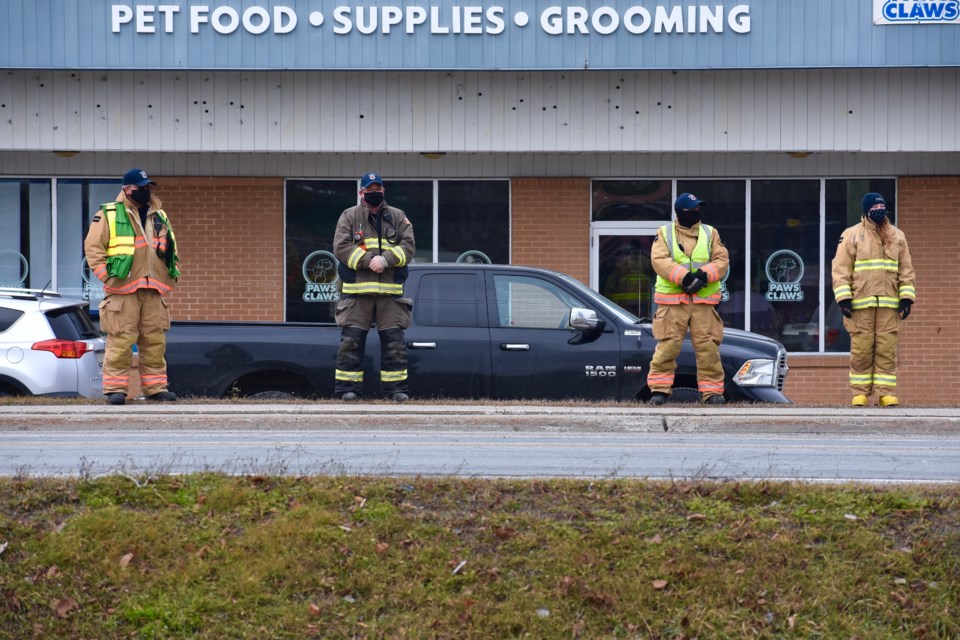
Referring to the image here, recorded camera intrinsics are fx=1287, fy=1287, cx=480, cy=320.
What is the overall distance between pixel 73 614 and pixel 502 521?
1914 mm

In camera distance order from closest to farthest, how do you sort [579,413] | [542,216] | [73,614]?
[73,614]
[579,413]
[542,216]

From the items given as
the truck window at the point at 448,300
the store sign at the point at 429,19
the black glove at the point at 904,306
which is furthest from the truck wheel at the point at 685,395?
the store sign at the point at 429,19

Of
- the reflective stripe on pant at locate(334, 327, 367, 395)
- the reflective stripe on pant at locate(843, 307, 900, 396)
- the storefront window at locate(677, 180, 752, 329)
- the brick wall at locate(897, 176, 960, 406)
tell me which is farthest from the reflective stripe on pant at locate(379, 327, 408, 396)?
the brick wall at locate(897, 176, 960, 406)

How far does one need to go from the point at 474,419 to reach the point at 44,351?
3.98 m

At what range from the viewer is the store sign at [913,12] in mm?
14273

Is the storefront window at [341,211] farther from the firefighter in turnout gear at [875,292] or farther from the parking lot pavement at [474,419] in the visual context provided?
the parking lot pavement at [474,419]

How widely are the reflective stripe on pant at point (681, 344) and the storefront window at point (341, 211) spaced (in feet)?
18.8

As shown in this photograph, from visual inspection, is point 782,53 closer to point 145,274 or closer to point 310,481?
point 145,274

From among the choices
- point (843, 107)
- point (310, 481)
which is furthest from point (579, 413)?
point (843, 107)

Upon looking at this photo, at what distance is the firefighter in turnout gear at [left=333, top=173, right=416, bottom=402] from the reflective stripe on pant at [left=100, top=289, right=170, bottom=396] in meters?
1.46

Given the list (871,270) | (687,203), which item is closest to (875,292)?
(871,270)

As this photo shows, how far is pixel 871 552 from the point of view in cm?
570

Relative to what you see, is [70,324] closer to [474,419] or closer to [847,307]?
[474,419]

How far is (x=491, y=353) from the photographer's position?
35.9 feet
